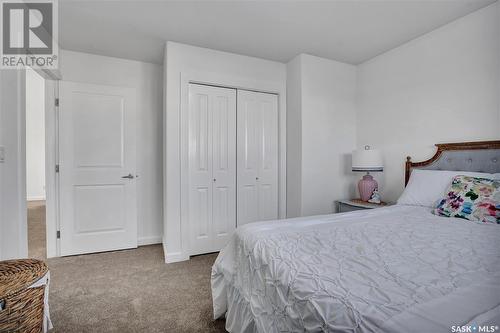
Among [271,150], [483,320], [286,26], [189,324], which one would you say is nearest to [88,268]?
[189,324]

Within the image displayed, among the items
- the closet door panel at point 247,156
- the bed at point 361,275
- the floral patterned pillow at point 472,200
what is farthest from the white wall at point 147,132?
the floral patterned pillow at point 472,200

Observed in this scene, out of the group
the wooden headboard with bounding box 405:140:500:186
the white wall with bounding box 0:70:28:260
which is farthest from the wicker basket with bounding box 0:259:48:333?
the wooden headboard with bounding box 405:140:500:186

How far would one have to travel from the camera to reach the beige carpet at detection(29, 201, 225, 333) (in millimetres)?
1695

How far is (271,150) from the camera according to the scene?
3.38 m

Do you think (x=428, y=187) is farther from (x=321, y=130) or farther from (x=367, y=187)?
(x=321, y=130)

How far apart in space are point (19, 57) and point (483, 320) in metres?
3.02

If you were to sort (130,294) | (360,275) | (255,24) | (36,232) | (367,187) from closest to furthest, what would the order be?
(360,275) < (130,294) < (255,24) < (367,187) < (36,232)

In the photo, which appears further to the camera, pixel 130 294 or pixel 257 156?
pixel 257 156

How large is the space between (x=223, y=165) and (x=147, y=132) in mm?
1195

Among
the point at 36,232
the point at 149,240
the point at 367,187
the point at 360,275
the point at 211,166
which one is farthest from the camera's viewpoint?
the point at 36,232

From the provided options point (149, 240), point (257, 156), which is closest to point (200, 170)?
point (257, 156)

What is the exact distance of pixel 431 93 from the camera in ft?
8.41

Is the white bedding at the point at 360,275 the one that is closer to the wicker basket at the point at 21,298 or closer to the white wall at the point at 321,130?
the wicker basket at the point at 21,298

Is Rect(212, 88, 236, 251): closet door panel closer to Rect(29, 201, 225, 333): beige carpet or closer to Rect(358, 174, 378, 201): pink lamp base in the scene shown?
Rect(29, 201, 225, 333): beige carpet
